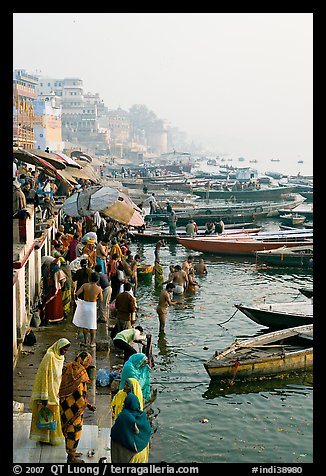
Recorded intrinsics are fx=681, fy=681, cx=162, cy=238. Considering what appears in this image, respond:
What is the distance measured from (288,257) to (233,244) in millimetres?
2377

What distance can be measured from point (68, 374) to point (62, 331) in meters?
4.22

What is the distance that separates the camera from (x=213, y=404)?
10406 millimetres

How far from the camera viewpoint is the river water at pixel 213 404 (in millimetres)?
8875

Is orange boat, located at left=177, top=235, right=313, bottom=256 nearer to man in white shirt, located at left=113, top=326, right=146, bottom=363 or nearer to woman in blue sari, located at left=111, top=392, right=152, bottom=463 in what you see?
man in white shirt, located at left=113, top=326, right=146, bottom=363

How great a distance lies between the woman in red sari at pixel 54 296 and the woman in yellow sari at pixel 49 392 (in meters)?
4.35

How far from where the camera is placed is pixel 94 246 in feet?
48.5

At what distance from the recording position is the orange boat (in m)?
23.7

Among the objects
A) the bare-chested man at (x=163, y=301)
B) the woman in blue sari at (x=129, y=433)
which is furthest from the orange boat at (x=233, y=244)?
the woman in blue sari at (x=129, y=433)

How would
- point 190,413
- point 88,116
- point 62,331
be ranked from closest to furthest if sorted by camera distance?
point 190,413, point 62,331, point 88,116

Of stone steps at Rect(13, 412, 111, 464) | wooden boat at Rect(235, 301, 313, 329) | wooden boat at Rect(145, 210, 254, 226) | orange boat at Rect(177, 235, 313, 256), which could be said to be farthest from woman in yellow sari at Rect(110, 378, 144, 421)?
wooden boat at Rect(145, 210, 254, 226)

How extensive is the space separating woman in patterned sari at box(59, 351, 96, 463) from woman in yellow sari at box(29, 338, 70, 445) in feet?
0.25
